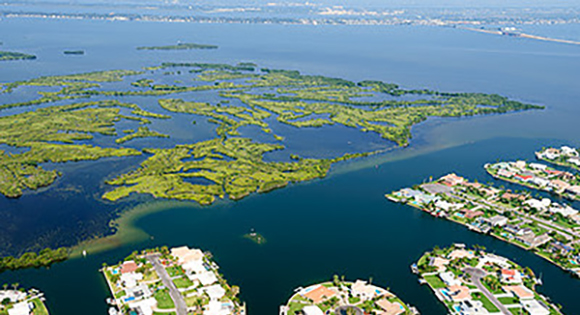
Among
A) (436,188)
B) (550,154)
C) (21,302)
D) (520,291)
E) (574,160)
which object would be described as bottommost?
(21,302)

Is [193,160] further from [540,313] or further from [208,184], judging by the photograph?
[540,313]

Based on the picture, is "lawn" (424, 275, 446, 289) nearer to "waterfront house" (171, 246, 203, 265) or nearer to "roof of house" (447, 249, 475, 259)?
"roof of house" (447, 249, 475, 259)

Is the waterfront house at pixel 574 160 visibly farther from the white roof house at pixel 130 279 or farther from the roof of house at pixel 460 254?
the white roof house at pixel 130 279

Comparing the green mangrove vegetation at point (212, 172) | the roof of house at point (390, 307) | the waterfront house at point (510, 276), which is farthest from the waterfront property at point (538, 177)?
the roof of house at point (390, 307)

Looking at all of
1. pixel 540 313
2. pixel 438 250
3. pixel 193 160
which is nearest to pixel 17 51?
pixel 193 160

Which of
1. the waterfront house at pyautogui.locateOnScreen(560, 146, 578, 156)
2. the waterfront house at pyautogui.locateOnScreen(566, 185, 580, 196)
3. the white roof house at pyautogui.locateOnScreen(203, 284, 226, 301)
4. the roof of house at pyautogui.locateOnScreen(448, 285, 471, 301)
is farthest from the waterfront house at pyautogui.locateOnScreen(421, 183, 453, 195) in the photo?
the white roof house at pyautogui.locateOnScreen(203, 284, 226, 301)

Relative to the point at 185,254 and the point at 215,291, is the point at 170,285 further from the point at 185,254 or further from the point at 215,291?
the point at 185,254

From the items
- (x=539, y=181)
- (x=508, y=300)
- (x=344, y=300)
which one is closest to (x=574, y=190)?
(x=539, y=181)
